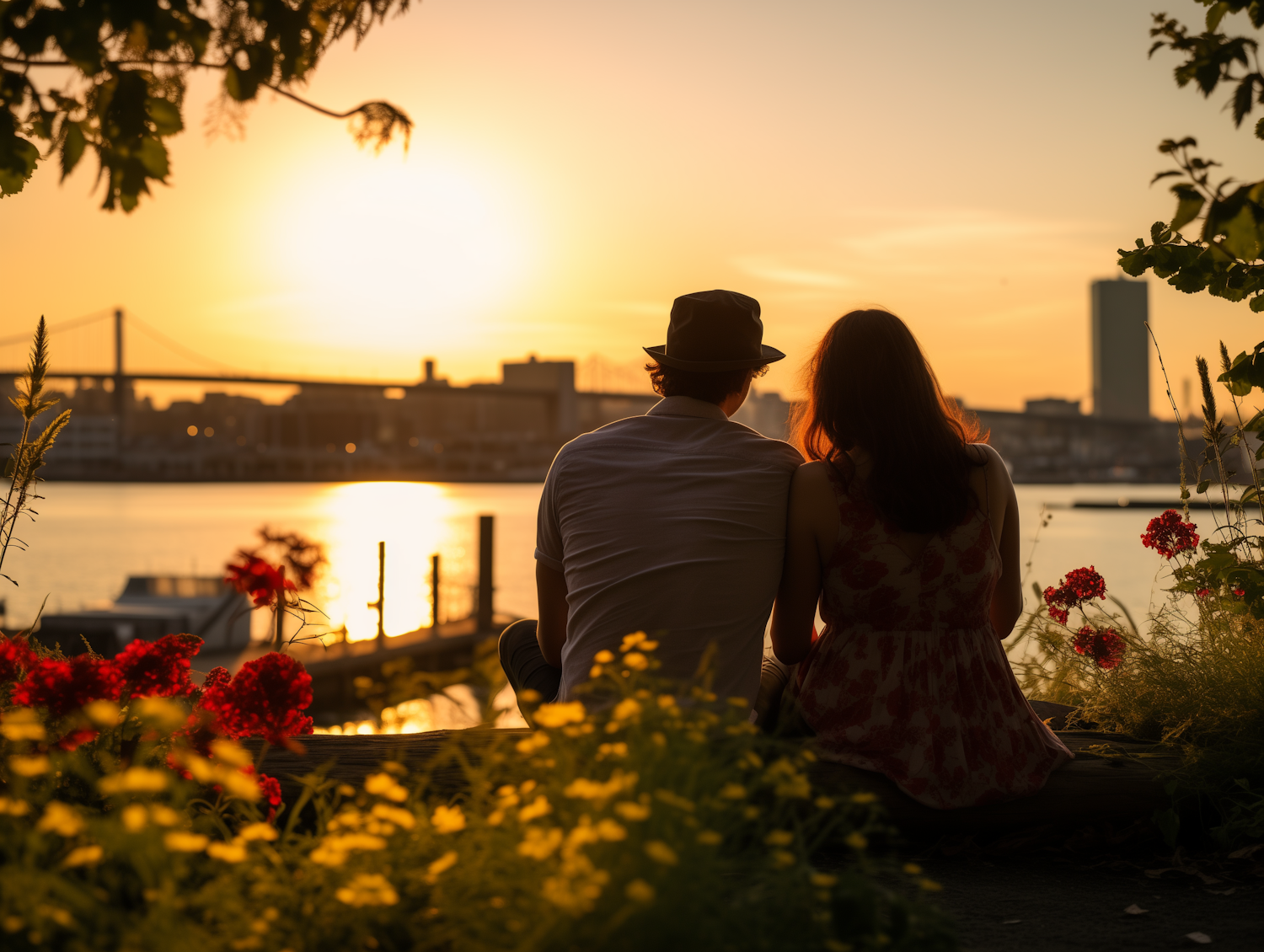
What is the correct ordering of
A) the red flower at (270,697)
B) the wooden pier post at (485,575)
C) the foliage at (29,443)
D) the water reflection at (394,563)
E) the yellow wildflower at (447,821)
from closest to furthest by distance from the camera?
1. the yellow wildflower at (447,821)
2. the red flower at (270,697)
3. the foliage at (29,443)
4. the wooden pier post at (485,575)
5. the water reflection at (394,563)

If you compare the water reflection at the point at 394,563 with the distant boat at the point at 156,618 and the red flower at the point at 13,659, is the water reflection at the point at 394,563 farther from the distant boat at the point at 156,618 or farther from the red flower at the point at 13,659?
the distant boat at the point at 156,618

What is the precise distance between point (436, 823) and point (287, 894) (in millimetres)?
162

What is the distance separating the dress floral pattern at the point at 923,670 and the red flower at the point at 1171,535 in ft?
3.68

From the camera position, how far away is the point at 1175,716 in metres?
2.19

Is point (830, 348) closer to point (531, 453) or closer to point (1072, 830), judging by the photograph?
point (1072, 830)

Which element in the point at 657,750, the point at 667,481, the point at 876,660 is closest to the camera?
the point at 657,750

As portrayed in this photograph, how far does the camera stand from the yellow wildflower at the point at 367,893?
38.5 inches

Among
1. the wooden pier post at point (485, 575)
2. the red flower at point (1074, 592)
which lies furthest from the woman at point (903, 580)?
the wooden pier post at point (485, 575)

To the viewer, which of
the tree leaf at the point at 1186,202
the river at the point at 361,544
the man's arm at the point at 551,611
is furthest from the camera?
the river at the point at 361,544

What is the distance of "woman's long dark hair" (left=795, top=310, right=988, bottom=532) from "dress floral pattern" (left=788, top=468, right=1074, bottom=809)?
50mm

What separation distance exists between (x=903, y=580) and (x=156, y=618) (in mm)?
10689

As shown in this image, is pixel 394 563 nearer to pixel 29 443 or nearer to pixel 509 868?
pixel 29 443

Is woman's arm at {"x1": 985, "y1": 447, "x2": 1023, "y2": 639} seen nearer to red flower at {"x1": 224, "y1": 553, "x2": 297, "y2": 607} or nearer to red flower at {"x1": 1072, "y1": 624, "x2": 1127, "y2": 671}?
red flower at {"x1": 1072, "y1": 624, "x2": 1127, "y2": 671}

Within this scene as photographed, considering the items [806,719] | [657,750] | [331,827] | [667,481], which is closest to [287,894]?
[331,827]
